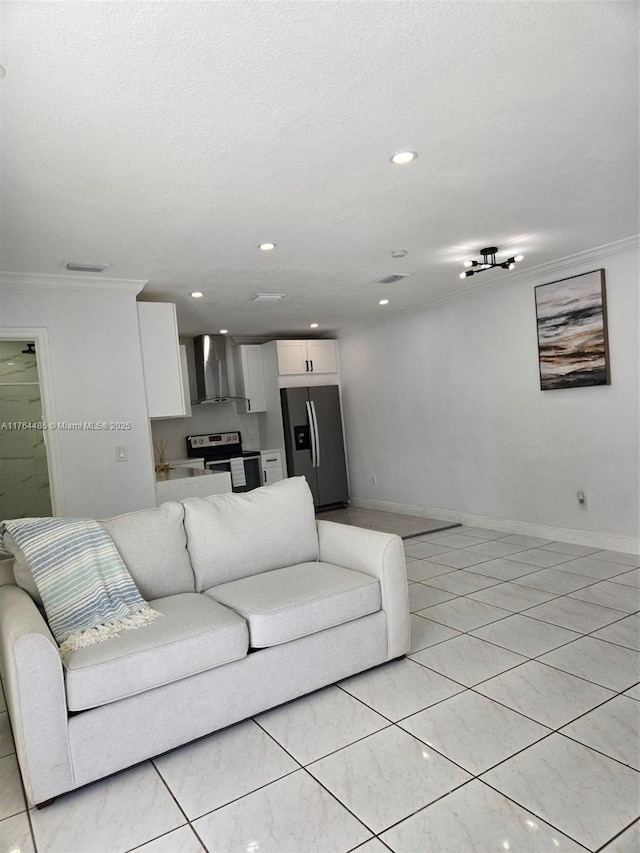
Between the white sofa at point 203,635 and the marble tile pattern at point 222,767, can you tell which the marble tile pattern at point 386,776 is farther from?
the white sofa at point 203,635

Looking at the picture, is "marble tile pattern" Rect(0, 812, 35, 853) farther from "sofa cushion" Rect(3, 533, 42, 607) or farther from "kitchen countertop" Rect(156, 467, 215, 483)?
"kitchen countertop" Rect(156, 467, 215, 483)

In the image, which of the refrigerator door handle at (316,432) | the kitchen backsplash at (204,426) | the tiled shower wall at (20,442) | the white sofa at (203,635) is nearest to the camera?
the white sofa at (203,635)

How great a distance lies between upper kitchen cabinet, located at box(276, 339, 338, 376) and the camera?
709cm

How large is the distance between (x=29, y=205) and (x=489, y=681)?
3084 mm

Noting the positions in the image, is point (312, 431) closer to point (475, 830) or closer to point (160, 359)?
point (160, 359)

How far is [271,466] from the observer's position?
7113 millimetres

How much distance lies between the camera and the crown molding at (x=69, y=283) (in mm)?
3771

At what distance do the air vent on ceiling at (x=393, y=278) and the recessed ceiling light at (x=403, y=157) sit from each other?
2.13 metres

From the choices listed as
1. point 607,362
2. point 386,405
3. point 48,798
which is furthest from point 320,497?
point 48,798

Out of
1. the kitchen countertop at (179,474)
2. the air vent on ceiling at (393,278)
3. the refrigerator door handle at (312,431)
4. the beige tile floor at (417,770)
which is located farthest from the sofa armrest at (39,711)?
the refrigerator door handle at (312,431)

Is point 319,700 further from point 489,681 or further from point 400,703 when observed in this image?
point 489,681

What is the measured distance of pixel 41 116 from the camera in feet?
6.42

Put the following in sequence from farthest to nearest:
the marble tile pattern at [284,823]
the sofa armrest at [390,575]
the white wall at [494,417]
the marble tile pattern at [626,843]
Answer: the white wall at [494,417], the sofa armrest at [390,575], the marble tile pattern at [284,823], the marble tile pattern at [626,843]

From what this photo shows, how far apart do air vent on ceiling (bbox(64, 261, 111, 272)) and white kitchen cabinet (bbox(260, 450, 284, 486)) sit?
3636 millimetres
